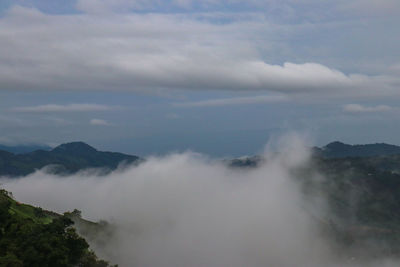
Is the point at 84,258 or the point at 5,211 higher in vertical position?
the point at 5,211

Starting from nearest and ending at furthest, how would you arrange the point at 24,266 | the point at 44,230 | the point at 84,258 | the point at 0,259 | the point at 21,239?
the point at 0,259 < the point at 24,266 < the point at 21,239 < the point at 44,230 < the point at 84,258

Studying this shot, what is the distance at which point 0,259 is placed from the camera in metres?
84.8

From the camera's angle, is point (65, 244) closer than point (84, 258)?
Yes

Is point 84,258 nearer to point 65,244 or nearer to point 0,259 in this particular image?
point 65,244

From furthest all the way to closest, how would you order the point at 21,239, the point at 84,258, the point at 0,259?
1. the point at 84,258
2. the point at 21,239
3. the point at 0,259

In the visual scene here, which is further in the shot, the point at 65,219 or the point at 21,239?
the point at 65,219

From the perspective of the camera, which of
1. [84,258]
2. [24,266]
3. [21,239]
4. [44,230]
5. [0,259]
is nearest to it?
[0,259]

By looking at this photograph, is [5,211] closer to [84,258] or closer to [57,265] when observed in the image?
[84,258]

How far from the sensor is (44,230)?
110312mm

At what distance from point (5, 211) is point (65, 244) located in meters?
27.3

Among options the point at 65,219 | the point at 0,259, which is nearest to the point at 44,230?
the point at 65,219

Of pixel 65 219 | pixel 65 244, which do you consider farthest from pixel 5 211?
pixel 65 244

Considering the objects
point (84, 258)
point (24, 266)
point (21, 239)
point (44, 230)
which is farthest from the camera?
point (84, 258)

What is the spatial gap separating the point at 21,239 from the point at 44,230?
827 centimetres
